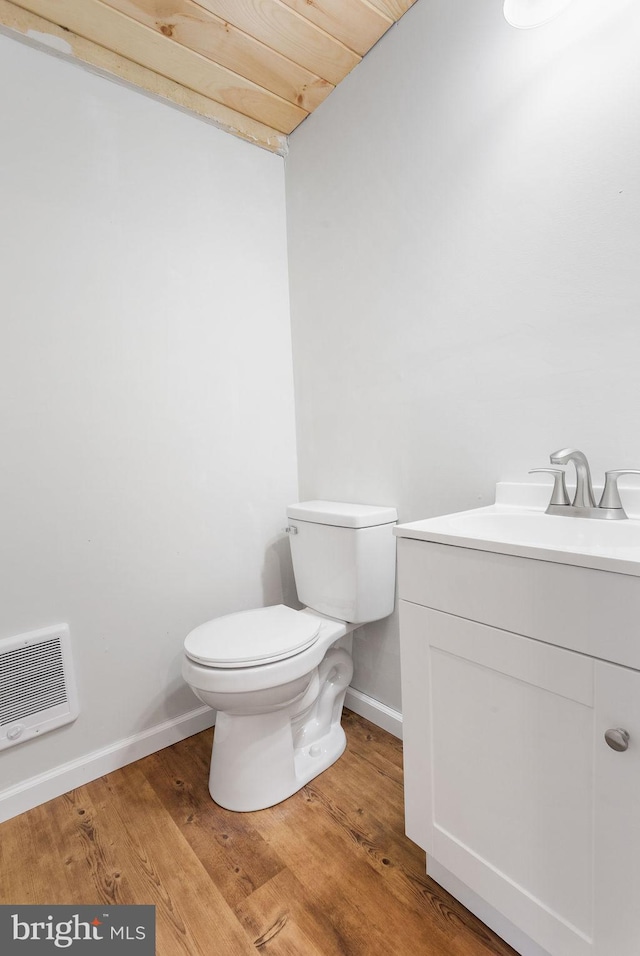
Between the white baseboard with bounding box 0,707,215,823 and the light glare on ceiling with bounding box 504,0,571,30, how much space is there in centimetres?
211

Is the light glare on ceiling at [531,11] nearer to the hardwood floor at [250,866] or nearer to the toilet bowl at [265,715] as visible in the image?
the toilet bowl at [265,715]

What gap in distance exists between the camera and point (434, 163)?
1324 millimetres

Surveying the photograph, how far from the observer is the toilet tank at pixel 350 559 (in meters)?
1.46

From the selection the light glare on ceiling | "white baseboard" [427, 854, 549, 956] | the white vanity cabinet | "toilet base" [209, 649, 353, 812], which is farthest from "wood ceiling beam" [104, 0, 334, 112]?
"white baseboard" [427, 854, 549, 956]

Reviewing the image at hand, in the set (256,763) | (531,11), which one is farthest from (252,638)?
(531,11)

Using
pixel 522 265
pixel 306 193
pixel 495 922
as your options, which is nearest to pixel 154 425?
pixel 306 193

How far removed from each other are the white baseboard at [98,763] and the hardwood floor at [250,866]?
0.03 metres

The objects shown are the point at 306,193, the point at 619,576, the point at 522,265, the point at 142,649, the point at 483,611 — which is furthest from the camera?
the point at 306,193

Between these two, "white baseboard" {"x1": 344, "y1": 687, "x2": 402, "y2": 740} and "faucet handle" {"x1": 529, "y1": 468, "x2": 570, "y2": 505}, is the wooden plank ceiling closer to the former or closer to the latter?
"faucet handle" {"x1": 529, "y1": 468, "x2": 570, "y2": 505}

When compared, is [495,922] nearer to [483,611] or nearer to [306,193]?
[483,611]

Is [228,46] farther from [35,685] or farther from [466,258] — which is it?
[35,685]

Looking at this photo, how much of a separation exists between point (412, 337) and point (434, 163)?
0.47 m

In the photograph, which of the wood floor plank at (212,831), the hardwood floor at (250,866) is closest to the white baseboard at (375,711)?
the hardwood floor at (250,866)

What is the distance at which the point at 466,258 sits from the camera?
127 centimetres
